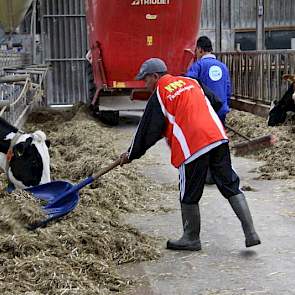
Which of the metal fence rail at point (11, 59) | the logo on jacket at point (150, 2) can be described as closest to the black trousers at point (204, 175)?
the metal fence rail at point (11, 59)

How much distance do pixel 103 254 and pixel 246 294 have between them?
1.34 meters

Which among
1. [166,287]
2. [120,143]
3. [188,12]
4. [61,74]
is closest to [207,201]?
[166,287]

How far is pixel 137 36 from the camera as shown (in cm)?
1494

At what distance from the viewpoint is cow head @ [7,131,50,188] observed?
7.42 m

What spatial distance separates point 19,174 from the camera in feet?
24.4

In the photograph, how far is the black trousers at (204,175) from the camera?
20.7ft

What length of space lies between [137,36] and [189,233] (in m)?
8.94

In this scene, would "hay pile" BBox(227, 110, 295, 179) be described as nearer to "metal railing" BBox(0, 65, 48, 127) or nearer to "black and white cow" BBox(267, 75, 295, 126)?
"black and white cow" BBox(267, 75, 295, 126)

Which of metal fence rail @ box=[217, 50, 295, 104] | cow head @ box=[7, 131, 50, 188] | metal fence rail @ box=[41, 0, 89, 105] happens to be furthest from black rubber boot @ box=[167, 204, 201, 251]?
metal fence rail @ box=[41, 0, 89, 105]

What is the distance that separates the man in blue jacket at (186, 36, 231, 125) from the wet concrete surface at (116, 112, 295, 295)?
3.86 feet

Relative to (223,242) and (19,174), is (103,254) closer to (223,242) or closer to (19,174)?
(223,242)

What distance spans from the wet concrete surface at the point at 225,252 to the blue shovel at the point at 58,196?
0.86 m

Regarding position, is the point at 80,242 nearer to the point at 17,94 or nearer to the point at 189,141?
the point at 189,141

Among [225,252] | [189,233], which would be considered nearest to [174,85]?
[189,233]
